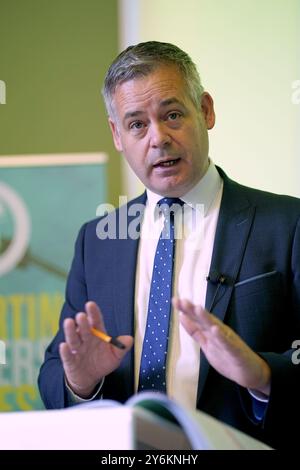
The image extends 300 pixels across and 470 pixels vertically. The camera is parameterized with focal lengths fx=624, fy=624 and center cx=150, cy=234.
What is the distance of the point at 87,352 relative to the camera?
138 centimetres

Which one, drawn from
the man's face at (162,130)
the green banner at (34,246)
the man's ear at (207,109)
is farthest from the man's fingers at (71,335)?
the green banner at (34,246)

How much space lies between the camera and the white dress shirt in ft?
5.16

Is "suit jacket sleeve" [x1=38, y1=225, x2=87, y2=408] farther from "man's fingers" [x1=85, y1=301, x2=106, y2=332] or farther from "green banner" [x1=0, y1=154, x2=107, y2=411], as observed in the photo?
"green banner" [x1=0, y1=154, x2=107, y2=411]

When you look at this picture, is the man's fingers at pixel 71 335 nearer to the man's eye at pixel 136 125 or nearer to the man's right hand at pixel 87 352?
the man's right hand at pixel 87 352

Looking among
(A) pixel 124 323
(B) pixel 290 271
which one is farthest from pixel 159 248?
(B) pixel 290 271

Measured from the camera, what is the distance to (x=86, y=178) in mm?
2430

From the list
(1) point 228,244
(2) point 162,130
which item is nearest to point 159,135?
(2) point 162,130

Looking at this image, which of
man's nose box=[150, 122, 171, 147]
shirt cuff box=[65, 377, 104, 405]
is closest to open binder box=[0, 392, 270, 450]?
shirt cuff box=[65, 377, 104, 405]

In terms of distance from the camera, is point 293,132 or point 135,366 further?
point 293,132

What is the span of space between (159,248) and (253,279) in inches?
11.0

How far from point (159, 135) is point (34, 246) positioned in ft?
3.38

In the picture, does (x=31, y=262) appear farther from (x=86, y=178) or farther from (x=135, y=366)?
(x=135, y=366)

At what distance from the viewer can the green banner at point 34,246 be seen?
2408 millimetres

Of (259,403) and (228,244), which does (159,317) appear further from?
(259,403)
